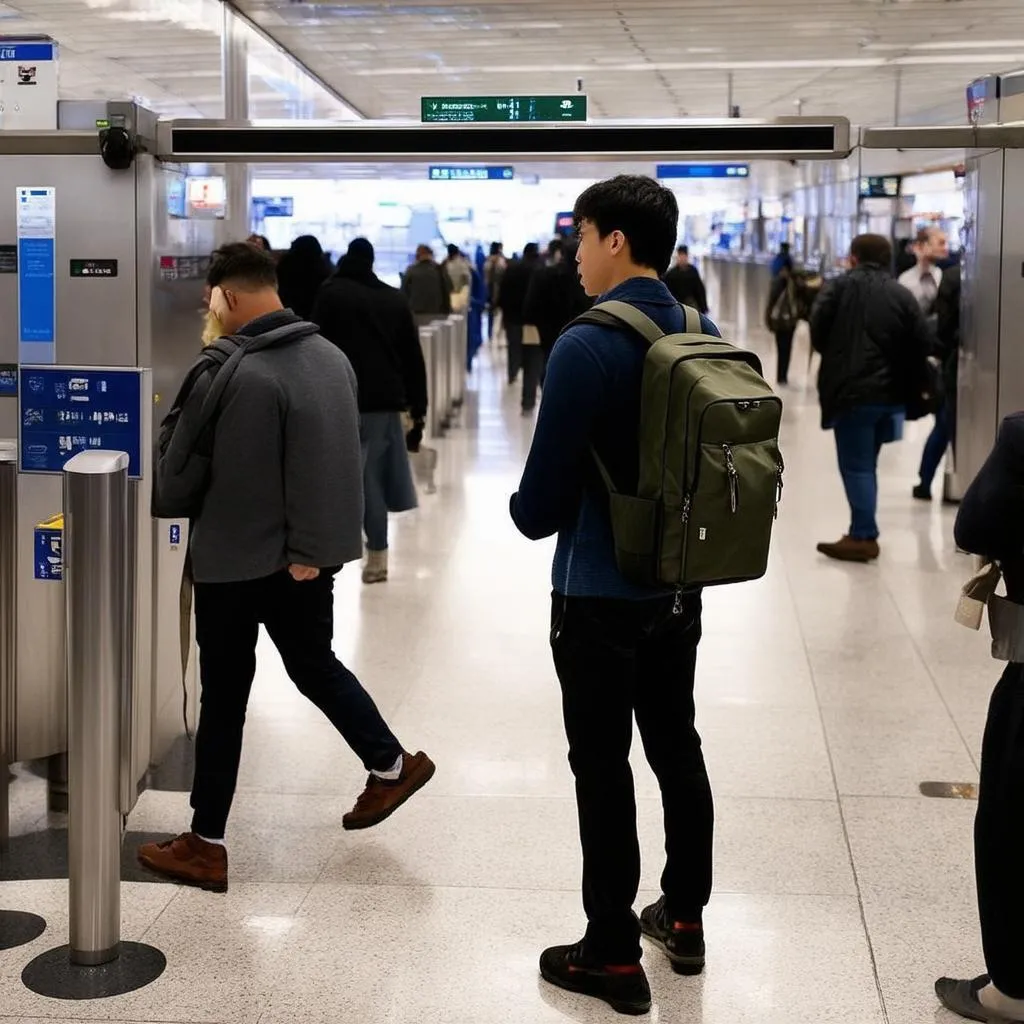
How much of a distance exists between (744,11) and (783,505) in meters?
4.94

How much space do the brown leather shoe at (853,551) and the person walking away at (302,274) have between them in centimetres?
326

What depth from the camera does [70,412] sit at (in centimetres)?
406

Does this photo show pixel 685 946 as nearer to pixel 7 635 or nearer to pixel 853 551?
pixel 7 635

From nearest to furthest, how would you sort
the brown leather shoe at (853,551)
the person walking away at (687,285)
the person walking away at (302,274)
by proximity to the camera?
the brown leather shoe at (853,551), the person walking away at (302,274), the person walking away at (687,285)

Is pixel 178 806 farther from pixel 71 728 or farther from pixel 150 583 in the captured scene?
pixel 71 728

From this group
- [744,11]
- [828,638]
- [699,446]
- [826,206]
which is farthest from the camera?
[826,206]

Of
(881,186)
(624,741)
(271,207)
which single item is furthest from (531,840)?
(881,186)

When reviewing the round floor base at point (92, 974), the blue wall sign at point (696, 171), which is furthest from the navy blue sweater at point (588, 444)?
the blue wall sign at point (696, 171)

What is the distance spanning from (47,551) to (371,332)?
A: 378 centimetres

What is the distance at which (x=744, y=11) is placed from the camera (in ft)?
42.3

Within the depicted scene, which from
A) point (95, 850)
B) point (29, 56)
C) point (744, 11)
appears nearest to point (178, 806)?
point (95, 850)

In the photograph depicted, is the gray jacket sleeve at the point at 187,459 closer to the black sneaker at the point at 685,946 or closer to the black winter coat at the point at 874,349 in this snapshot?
the black sneaker at the point at 685,946

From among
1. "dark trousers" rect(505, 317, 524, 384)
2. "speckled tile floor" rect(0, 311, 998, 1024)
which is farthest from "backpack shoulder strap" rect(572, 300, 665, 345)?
"dark trousers" rect(505, 317, 524, 384)

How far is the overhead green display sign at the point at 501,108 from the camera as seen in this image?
510 cm
